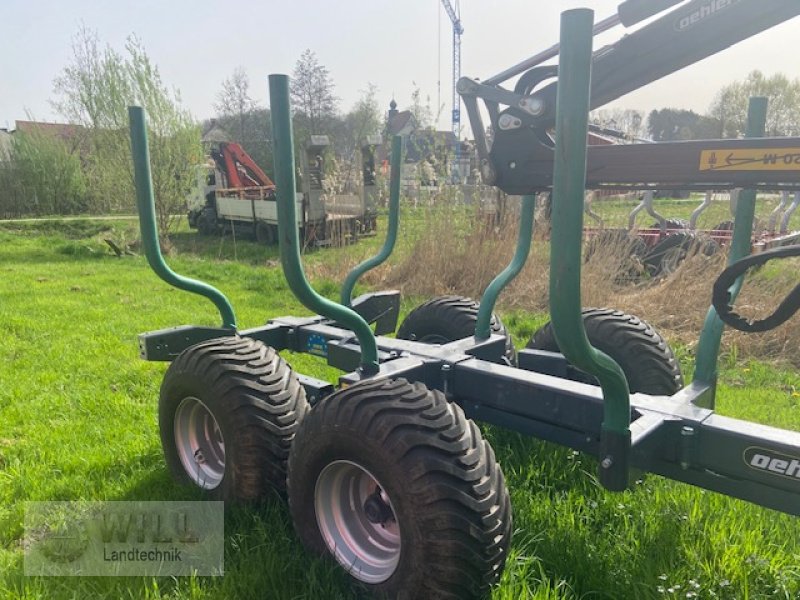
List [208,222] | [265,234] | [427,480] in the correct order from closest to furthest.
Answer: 1. [427,480]
2. [265,234]
3. [208,222]

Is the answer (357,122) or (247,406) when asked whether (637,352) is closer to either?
(247,406)

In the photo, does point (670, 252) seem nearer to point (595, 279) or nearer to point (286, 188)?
point (595, 279)

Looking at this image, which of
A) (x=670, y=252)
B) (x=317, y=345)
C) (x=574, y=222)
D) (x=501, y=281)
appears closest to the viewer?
(x=574, y=222)

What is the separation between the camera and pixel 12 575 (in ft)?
7.59

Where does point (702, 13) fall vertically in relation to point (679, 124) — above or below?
below

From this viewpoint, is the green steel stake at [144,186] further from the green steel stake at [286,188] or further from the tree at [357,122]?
the tree at [357,122]

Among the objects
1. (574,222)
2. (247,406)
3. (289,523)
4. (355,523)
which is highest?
(574,222)

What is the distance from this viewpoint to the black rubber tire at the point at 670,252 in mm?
7230

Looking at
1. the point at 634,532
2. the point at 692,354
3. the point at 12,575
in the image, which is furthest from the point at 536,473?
the point at 692,354

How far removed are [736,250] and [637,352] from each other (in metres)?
0.68

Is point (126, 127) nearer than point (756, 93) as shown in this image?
Yes

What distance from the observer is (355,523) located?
2.26m

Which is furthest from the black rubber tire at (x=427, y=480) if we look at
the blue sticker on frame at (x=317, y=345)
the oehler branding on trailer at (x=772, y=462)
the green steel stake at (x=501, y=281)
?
the blue sticker on frame at (x=317, y=345)

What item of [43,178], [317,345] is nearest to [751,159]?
[317,345]
